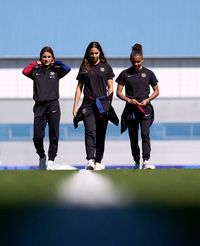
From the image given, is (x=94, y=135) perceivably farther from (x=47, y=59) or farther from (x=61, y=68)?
(x=47, y=59)

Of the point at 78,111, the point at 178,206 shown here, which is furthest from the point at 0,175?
the point at 78,111

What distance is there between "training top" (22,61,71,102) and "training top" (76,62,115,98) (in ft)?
0.71

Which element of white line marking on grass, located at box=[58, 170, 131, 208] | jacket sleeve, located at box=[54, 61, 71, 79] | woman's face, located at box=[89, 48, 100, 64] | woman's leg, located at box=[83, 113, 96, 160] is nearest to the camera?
white line marking on grass, located at box=[58, 170, 131, 208]

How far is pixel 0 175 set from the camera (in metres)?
2.08

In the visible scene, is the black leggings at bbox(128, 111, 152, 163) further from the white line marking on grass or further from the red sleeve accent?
the white line marking on grass

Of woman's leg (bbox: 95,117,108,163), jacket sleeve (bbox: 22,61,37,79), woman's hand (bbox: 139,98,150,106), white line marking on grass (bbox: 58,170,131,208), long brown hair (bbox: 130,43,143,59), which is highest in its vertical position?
long brown hair (bbox: 130,43,143,59)

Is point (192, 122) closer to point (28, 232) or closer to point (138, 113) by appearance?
point (138, 113)

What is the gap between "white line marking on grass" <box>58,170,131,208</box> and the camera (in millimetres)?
1868

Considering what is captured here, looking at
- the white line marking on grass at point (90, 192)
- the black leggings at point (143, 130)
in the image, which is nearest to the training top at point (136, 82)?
the black leggings at point (143, 130)

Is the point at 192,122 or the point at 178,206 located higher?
the point at 178,206

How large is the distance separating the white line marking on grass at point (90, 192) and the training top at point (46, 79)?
3261 millimetres

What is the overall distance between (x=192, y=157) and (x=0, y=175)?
62.4ft

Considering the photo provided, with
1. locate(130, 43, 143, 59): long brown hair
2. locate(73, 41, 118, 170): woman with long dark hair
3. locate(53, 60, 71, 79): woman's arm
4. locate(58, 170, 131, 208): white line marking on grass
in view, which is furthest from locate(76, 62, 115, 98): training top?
locate(58, 170, 131, 208): white line marking on grass

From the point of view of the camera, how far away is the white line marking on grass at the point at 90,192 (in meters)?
1.87
